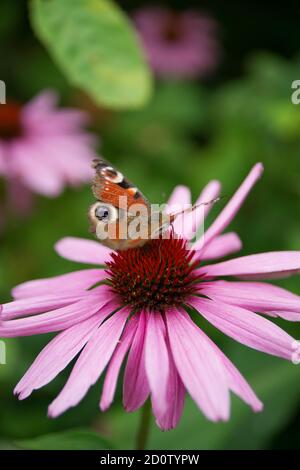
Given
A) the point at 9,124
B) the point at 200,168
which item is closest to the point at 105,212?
the point at 200,168

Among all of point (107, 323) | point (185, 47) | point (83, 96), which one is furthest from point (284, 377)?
point (185, 47)

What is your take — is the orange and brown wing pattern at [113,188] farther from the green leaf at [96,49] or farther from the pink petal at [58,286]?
the green leaf at [96,49]

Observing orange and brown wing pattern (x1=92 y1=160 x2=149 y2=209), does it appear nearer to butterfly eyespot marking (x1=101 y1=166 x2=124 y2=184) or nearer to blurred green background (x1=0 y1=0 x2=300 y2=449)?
butterfly eyespot marking (x1=101 y1=166 x2=124 y2=184)

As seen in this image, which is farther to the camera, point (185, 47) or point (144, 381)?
point (185, 47)

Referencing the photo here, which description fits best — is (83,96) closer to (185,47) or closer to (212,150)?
(212,150)

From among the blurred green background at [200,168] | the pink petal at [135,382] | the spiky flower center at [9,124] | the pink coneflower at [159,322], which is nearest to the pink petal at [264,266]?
→ the pink coneflower at [159,322]
